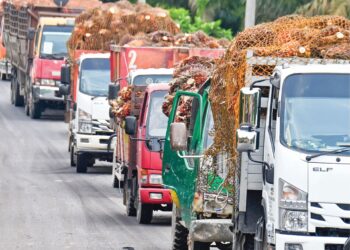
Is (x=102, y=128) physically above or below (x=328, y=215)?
below

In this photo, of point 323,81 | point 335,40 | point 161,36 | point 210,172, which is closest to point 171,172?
point 210,172

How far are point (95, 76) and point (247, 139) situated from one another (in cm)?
1863

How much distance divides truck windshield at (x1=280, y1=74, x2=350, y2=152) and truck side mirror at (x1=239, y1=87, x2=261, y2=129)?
32 cm

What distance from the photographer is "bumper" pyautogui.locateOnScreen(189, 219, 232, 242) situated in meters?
15.3

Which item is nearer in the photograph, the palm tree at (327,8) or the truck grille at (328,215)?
the truck grille at (328,215)

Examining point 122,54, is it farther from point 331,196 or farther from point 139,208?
point 331,196

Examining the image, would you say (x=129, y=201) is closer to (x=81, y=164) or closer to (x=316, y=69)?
(x=81, y=164)

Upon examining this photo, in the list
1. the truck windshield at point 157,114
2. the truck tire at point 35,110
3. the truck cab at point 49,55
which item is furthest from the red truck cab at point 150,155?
the truck tire at point 35,110

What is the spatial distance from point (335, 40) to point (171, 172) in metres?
3.79

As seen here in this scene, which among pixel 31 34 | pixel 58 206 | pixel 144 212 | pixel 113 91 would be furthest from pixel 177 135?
pixel 31 34

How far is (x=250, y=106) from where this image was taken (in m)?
13.8

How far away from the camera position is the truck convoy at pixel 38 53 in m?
42.2

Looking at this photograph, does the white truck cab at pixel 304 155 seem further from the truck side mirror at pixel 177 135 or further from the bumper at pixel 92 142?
the bumper at pixel 92 142

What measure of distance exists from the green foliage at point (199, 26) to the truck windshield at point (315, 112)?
1430 inches
